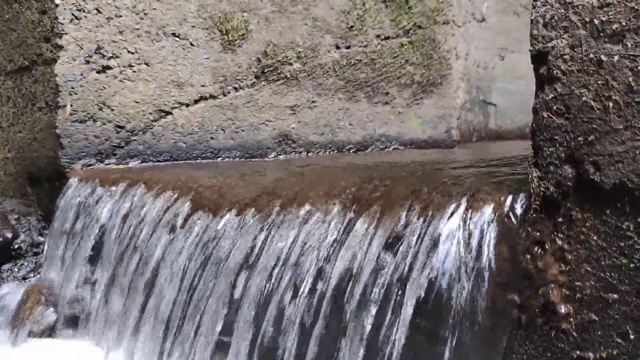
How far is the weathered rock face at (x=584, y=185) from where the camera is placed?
3.09 feet

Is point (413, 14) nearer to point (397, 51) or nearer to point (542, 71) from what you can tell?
point (397, 51)

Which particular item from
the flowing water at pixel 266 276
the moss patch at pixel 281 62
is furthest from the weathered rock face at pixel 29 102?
the moss patch at pixel 281 62

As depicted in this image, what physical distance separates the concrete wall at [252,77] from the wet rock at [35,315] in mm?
541

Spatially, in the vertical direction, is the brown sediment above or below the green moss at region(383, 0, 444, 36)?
below

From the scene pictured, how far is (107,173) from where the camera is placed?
275 centimetres

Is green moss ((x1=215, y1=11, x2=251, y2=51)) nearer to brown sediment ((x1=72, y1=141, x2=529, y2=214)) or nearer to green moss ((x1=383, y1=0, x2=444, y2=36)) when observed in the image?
brown sediment ((x1=72, y1=141, x2=529, y2=214))

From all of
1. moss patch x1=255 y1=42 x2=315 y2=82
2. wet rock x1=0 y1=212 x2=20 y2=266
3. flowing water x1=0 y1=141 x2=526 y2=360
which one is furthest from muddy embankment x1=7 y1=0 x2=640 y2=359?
flowing water x1=0 y1=141 x2=526 y2=360

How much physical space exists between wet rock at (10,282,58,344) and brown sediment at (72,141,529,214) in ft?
1.45

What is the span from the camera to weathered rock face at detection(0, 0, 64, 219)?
111 inches

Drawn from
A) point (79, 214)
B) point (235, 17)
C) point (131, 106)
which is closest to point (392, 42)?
point (235, 17)

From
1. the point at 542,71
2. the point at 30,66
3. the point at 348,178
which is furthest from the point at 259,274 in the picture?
the point at 30,66

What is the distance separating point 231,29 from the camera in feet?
9.52

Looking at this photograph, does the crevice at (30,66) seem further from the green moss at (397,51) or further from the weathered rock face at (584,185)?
the weathered rock face at (584,185)

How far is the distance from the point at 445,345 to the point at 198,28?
75.3 inches
